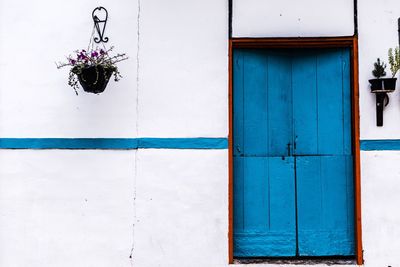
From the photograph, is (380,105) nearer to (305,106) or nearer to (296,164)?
(305,106)

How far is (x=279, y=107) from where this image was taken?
514 centimetres

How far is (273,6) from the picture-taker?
5.08 meters

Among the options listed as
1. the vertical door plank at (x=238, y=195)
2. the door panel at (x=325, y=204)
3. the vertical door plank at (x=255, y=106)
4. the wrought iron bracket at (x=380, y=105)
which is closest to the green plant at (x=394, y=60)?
the wrought iron bracket at (x=380, y=105)

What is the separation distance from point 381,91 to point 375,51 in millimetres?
463

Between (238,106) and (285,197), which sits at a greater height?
(238,106)

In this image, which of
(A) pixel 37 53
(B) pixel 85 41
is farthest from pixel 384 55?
(A) pixel 37 53

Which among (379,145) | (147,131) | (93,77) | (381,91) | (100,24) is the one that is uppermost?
(100,24)

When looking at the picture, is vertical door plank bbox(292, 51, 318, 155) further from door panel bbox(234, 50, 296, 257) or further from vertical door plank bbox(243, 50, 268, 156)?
vertical door plank bbox(243, 50, 268, 156)

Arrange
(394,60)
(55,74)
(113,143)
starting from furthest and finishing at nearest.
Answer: (55,74) < (113,143) < (394,60)

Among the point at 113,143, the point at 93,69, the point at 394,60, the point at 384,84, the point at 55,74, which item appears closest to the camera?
the point at 93,69

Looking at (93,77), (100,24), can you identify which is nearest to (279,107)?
(93,77)

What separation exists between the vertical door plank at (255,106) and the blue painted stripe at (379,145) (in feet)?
3.31

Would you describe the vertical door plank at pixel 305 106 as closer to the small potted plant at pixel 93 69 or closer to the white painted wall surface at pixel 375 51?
the white painted wall surface at pixel 375 51

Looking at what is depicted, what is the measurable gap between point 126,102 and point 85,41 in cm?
79
